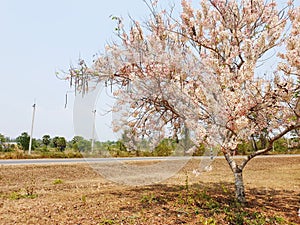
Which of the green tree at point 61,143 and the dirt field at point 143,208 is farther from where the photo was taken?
the green tree at point 61,143

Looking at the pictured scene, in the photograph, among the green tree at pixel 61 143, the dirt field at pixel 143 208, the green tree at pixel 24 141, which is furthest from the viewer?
the green tree at pixel 24 141

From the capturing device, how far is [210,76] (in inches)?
212

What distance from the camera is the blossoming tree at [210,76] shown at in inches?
191

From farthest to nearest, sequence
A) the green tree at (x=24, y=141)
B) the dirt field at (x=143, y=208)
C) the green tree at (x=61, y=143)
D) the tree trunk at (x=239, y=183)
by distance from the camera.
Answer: the green tree at (x=24, y=141), the green tree at (x=61, y=143), the tree trunk at (x=239, y=183), the dirt field at (x=143, y=208)

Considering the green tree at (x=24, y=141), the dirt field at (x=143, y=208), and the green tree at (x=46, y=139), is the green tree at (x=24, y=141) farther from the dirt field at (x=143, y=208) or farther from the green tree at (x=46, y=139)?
the dirt field at (x=143, y=208)

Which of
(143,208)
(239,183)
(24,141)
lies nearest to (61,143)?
(24,141)

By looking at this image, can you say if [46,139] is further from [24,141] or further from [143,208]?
[143,208]

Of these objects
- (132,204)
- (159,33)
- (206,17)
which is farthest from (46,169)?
(206,17)

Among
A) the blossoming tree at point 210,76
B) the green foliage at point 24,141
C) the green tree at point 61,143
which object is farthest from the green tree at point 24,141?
the blossoming tree at point 210,76

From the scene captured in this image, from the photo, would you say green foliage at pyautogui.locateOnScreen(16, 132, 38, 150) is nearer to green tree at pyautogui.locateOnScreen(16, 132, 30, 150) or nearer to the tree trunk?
green tree at pyautogui.locateOnScreen(16, 132, 30, 150)

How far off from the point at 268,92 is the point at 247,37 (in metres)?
1.49

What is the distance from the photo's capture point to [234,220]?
452 cm

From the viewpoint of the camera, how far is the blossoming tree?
486 centimetres

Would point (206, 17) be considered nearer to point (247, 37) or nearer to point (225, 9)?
point (225, 9)
